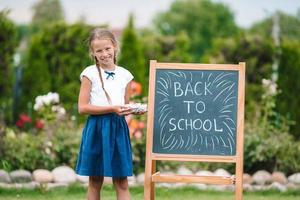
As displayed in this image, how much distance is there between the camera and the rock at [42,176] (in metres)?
8.81

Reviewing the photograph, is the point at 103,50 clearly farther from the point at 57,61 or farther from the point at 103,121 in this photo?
the point at 57,61

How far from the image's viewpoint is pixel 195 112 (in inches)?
234

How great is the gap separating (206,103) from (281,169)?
384 centimetres

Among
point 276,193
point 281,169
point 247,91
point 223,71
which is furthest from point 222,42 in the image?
point 223,71

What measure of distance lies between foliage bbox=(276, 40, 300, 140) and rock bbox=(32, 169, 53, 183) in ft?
16.0

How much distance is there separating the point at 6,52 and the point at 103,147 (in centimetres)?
783

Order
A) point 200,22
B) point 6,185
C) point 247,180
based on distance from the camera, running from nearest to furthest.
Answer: point 6,185 → point 247,180 → point 200,22

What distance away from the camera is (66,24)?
47.8ft

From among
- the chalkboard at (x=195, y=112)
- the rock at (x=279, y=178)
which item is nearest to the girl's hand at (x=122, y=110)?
the chalkboard at (x=195, y=112)

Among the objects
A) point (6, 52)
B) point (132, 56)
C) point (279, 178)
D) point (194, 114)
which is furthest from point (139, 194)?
point (132, 56)

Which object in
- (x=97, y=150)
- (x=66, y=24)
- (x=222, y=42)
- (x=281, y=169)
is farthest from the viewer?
(x=222, y=42)

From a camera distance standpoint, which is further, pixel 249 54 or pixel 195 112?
pixel 249 54

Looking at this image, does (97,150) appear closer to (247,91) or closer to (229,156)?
(229,156)

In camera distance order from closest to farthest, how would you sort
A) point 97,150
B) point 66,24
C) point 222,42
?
point 97,150 < point 66,24 < point 222,42
